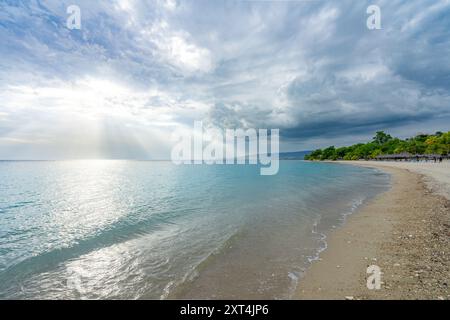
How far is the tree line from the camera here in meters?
92.2

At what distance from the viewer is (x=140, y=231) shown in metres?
12.4

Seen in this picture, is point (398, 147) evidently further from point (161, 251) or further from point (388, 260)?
point (161, 251)

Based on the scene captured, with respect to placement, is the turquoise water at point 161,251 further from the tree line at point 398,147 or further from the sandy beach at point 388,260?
the tree line at point 398,147

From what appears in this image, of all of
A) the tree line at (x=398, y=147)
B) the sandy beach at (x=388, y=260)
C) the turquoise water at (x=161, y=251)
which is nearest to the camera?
the sandy beach at (x=388, y=260)

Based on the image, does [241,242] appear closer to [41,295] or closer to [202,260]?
[202,260]

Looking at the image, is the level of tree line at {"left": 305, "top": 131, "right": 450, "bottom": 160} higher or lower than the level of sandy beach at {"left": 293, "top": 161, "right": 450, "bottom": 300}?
higher

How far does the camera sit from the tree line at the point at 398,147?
92.2 meters

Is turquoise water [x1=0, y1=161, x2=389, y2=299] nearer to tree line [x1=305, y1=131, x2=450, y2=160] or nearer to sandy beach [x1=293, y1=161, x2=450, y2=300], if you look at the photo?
sandy beach [x1=293, y1=161, x2=450, y2=300]

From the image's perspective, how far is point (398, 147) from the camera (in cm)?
12444

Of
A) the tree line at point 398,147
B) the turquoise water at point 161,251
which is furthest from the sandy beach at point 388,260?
the tree line at point 398,147

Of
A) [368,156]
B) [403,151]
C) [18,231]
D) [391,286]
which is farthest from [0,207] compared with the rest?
[368,156]

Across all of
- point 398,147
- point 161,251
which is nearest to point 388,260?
point 161,251

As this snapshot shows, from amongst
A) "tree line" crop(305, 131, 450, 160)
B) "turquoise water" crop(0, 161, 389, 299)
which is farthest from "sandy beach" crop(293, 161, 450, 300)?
"tree line" crop(305, 131, 450, 160)

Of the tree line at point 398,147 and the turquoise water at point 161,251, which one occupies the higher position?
the tree line at point 398,147
